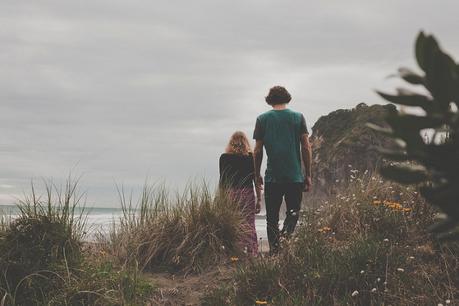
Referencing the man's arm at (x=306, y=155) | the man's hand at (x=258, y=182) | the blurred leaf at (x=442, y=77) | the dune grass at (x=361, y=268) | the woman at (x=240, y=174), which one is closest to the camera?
the blurred leaf at (x=442, y=77)

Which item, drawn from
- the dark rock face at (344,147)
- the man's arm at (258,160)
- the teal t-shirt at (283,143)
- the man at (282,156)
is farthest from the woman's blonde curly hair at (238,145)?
the dark rock face at (344,147)

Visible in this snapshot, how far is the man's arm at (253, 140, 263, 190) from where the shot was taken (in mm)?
7624

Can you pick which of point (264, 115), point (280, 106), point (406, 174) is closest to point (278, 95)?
point (280, 106)

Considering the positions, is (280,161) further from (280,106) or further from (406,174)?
(406,174)

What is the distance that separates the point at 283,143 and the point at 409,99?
20.9 feet

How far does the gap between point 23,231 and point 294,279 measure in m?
2.96

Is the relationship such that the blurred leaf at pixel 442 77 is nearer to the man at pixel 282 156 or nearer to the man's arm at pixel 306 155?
the man at pixel 282 156

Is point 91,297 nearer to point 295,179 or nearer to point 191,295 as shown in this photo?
point 191,295

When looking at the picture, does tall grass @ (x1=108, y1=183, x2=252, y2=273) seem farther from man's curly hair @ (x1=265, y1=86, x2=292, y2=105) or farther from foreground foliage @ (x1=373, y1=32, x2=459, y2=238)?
foreground foliage @ (x1=373, y1=32, x2=459, y2=238)

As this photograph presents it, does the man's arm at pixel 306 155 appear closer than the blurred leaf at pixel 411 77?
No

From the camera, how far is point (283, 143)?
7.27m

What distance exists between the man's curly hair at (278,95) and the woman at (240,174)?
1023 millimetres

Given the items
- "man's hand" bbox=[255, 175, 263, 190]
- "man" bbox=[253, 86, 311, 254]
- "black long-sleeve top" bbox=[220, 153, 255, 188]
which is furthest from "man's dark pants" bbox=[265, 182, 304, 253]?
"black long-sleeve top" bbox=[220, 153, 255, 188]

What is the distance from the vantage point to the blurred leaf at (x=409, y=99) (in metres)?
0.89
